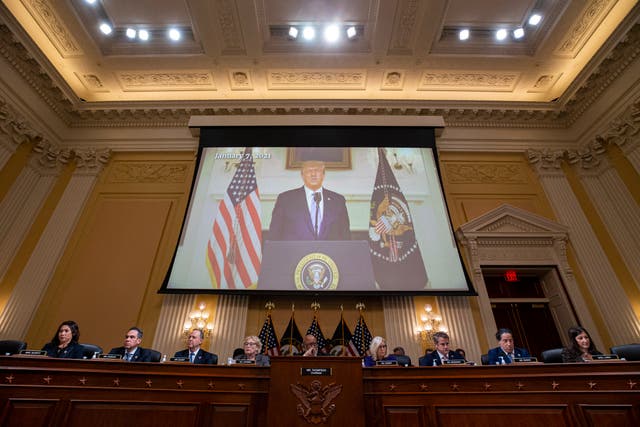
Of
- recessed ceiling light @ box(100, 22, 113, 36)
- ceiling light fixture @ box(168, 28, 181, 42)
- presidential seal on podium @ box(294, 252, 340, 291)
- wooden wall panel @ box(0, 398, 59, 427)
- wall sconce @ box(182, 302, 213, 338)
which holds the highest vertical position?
ceiling light fixture @ box(168, 28, 181, 42)

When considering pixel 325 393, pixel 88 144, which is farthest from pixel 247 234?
pixel 88 144

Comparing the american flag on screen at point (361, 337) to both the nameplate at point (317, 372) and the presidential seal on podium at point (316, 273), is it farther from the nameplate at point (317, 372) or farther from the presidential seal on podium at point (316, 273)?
the nameplate at point (317, 372)

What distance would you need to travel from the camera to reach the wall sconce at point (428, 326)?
17.6 feet

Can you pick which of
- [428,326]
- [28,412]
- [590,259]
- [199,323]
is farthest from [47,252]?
[590,259]

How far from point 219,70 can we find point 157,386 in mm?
6545

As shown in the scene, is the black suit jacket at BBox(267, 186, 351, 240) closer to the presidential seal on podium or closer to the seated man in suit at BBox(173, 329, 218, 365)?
the presidential seal on podium

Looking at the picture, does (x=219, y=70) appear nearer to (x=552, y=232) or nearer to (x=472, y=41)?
(x=472, y=41)

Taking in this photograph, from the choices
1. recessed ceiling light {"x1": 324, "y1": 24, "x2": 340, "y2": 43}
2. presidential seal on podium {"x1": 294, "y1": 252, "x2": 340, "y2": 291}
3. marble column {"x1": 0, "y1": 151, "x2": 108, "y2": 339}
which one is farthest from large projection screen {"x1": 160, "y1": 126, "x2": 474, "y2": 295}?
marble column {"x1": 0, "y1": 151, "x2": 108, "y2": 339}

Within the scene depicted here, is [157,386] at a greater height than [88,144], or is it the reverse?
[88,144]

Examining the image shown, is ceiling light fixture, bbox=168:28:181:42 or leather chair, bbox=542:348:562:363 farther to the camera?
ceiling light fixture, bbox=168:28:181:42

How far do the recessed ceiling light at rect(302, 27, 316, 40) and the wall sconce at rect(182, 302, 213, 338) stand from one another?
566cm

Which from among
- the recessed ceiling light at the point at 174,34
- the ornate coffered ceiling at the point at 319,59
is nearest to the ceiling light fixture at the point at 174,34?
the recessed ceiling light at the point at 174,34

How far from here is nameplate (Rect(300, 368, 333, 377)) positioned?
2561 mm

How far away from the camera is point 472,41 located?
6836 millimetres
